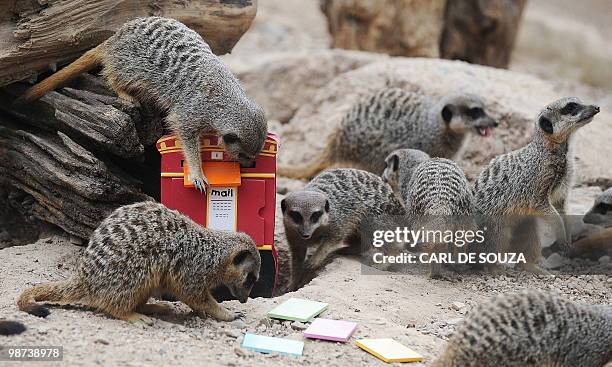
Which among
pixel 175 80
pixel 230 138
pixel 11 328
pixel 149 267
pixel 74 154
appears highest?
pixel 175 80

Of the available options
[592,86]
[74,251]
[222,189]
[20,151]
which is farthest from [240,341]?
[592,86]

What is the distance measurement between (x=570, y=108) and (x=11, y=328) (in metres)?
2.83

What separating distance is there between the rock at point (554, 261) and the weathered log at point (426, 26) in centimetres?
405

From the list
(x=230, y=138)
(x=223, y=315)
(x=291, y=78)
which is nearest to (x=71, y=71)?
(x=230, y=138)

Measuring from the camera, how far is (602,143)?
5957mm

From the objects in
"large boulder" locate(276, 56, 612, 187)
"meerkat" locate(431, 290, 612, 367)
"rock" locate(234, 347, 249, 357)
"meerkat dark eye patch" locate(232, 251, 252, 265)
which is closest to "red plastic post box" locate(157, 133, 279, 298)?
"meerkat dark eye patch" locate(232, 251, 252, 265)

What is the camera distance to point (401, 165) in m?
4.82

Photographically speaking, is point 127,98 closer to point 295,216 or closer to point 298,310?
point 295,216

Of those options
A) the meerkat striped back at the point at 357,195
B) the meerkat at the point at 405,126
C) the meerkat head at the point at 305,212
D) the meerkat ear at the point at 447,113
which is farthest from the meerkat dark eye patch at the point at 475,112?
the meerkat head at the point at 305,212

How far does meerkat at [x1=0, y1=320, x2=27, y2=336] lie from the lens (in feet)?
9.16

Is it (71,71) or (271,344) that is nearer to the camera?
(271,344)

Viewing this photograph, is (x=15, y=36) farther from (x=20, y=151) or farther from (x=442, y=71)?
(x=442, y=71)

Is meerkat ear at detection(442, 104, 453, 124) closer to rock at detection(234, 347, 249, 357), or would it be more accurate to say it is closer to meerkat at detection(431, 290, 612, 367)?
meerkat at detection(431, 290, 612, 367)

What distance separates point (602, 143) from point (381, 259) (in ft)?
8.19
